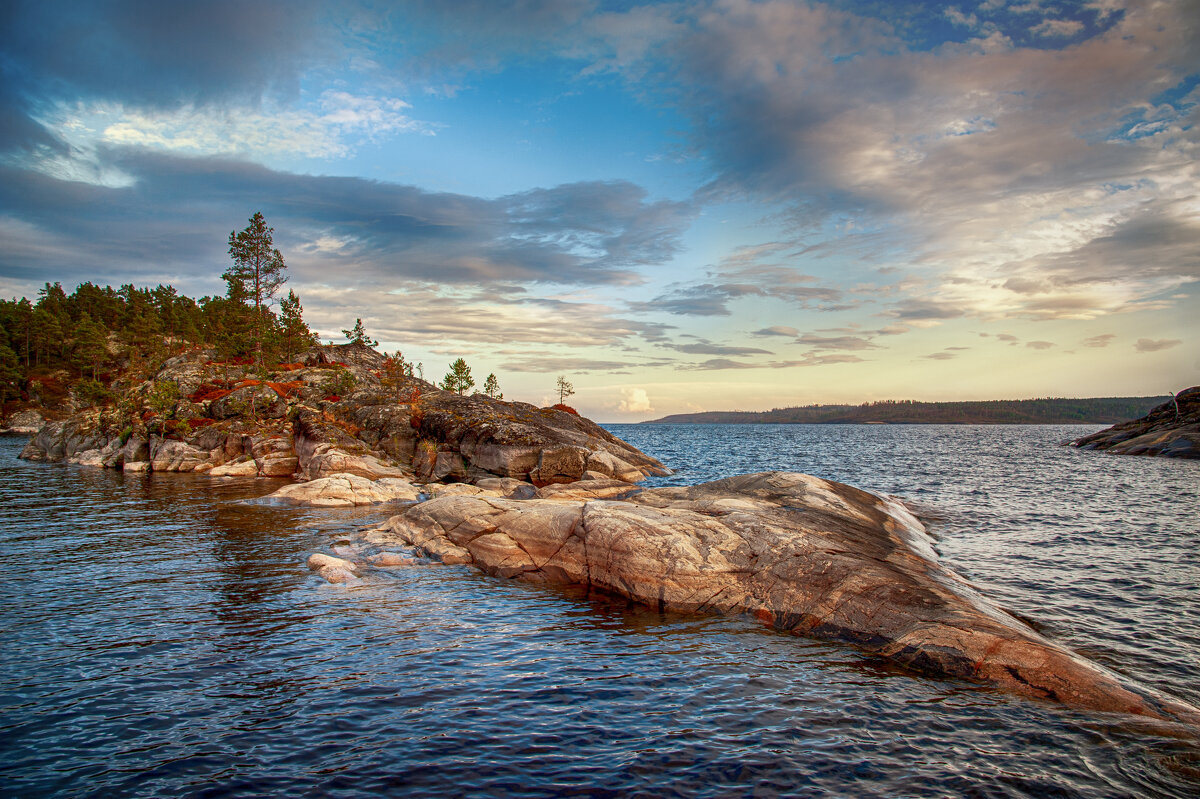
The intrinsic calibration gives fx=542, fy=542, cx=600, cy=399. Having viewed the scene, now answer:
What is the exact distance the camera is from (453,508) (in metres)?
23.4

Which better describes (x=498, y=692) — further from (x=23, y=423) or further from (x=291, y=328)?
(x=23, y=423)

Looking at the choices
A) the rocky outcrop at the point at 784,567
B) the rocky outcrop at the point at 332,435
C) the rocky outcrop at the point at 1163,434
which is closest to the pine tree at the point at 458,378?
the rocky outcrop at the point at 332,435

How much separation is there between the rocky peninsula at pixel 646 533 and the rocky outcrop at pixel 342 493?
114 mm

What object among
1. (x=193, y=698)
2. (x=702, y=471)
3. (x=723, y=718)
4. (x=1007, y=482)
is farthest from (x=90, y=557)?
(x=1007, y=482)

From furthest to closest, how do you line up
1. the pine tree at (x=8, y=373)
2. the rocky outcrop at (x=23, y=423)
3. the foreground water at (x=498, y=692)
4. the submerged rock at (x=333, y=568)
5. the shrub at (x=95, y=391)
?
the pine tree at (x=8, y=373) → the rocky outcrop at (x=23, y=423) → the shrub at (x=95, y=391) → the submerged rock at (x=333, y=568) → the foreground water at (x=498, y=692)

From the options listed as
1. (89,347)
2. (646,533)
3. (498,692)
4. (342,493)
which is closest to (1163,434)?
(646,533)

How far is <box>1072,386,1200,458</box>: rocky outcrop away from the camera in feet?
245

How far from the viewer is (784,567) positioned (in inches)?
629

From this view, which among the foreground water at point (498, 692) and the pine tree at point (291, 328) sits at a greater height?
the pine tree at point (291, 328)

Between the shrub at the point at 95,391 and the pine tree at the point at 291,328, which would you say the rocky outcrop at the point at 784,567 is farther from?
the shrub at the point at 95,391

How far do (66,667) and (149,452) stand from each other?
52.4 metres

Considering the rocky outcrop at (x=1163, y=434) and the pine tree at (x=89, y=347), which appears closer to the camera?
the rocky outcrop at (x=1163, y=434)

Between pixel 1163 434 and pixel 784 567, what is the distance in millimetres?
103538

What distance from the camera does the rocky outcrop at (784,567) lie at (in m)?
11.5
